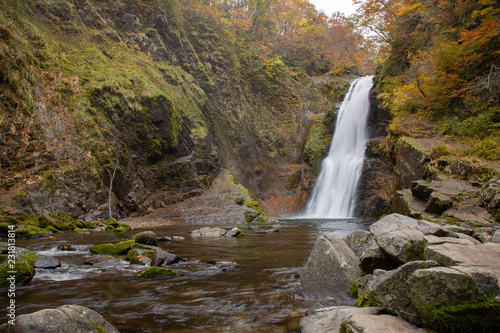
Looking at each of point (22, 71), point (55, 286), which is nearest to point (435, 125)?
point (55, 286)

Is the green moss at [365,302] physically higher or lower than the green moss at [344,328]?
lower

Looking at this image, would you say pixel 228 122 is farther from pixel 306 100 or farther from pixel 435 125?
pixel 435 125

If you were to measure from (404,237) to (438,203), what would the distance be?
563 centimetres

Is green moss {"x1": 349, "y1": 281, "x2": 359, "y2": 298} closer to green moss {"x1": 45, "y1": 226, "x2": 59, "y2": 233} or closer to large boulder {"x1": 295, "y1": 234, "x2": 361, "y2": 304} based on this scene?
large boulder {"x1": 295, "y1": 234, "x2": 361, "y2": 304}

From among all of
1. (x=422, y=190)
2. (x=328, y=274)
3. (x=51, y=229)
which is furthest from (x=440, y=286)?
(x=51, y=229)

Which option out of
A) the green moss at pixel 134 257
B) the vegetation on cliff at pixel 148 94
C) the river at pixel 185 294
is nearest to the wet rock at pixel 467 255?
the river at pixel 185 294

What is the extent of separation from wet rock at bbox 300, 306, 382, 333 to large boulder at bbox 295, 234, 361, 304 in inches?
34.0

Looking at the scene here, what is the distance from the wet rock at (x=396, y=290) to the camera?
2.47 m

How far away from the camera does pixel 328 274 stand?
12.6 feet

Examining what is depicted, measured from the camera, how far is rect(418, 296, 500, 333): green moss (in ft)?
6.36

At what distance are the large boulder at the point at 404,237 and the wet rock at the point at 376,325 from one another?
1.23 m

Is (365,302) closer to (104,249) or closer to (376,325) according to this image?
(376,325)

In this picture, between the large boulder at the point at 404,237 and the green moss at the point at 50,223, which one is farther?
the green moss at the point at 50,223

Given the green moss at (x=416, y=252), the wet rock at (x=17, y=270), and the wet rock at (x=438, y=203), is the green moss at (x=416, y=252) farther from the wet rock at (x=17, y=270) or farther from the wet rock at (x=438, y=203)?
the wet rock at (x=17, y=270)
